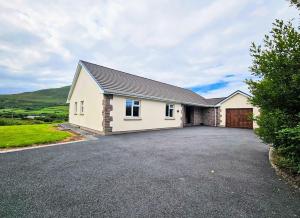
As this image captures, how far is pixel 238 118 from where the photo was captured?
19469 millimetres

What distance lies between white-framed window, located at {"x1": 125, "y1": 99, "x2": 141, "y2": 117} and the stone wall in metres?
1.70

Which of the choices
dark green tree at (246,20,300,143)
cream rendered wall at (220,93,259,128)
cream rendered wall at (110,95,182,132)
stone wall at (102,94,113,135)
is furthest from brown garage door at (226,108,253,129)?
stone wall at (102,94,113,135)

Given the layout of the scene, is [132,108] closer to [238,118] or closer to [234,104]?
[234,104]

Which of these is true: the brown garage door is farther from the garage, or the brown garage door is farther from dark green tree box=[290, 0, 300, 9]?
dark green tree box=[290, 0, 300, 9]

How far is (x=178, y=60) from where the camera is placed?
66.8ft

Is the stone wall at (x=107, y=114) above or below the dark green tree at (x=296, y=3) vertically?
below

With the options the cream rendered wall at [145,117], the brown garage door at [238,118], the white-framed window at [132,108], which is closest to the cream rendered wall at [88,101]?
the cream rendered wall at [145,117]

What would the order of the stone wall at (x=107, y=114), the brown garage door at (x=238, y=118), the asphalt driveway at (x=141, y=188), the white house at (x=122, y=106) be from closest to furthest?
the asphalt driveway at (x=141, y=188) → the stone wall at (x=107, y=114) → the white house at (x=122, y=106) → the brown garage door at (x=238, y=118)

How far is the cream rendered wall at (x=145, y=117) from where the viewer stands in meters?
11.7

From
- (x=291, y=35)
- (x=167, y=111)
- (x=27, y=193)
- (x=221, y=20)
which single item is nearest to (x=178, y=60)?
(x=167, y=111)

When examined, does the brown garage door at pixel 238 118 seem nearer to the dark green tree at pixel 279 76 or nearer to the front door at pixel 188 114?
the front door at pixel 188 114

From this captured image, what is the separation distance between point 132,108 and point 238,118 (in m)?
14.7

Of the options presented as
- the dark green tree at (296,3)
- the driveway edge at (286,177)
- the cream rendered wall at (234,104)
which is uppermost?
the dark green tree at (296,3)

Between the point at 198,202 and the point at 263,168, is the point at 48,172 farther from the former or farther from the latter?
the point at 263,168
